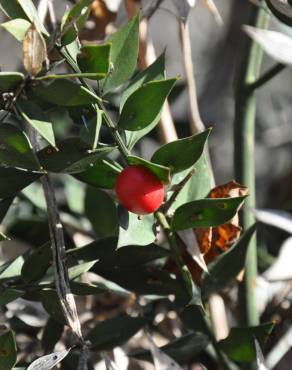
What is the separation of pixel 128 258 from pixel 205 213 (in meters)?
0.09

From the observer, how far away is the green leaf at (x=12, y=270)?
0.71 meters

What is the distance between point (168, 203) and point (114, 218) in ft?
0.70

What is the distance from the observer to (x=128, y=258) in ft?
2.40

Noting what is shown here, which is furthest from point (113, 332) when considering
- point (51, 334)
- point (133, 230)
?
point (133, 230)

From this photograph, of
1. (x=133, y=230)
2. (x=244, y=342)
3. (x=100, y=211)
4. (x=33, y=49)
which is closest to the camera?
(x=33, y=49)

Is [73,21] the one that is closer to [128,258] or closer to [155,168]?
[155,168]

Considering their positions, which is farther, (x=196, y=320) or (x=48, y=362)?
(x=196, y=320)

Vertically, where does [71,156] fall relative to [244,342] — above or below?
above

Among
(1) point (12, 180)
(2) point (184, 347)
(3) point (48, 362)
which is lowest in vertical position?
(2) point (184, 347)

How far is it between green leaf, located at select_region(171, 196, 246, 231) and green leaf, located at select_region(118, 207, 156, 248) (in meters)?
0.03

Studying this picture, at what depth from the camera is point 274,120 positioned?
1.64 meters

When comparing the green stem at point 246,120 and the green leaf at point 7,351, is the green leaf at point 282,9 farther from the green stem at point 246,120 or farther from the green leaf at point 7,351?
the green leaf at point 7,351

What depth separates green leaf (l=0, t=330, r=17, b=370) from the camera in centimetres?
63

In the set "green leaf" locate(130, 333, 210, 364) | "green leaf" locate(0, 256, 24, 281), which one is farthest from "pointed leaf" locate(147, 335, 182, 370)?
"green leaf" locate(0, 256, 24, 281)
